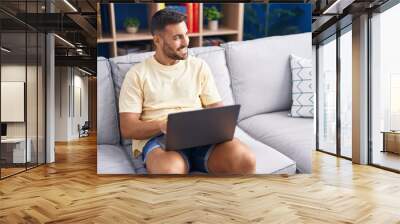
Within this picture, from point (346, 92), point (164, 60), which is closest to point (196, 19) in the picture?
point (164, 60)

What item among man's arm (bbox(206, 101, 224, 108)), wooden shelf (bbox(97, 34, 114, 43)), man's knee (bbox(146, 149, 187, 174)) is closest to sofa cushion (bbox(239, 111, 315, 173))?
man's arm (bbox(206, 101, 224, 108))

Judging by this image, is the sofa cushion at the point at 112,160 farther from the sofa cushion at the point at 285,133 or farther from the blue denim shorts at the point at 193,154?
the sofa cushion at the point at 285,133

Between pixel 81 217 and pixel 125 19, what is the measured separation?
10.2 feet

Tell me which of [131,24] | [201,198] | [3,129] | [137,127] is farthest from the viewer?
[3,129]

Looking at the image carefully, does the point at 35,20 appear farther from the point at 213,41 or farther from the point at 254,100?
the point at 254,100

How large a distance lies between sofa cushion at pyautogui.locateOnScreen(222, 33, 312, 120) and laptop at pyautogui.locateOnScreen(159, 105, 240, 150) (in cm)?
46

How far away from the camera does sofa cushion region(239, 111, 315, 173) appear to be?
5980 millimetres

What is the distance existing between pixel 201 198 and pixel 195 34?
2432mm

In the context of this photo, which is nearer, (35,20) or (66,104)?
(35,20)

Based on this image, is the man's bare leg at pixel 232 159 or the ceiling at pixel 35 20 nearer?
the man's bare leg at pixel 232 159

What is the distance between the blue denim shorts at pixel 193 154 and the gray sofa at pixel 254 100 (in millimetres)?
311

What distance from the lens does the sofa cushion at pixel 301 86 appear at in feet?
20.1

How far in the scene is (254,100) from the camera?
6102 millimetres

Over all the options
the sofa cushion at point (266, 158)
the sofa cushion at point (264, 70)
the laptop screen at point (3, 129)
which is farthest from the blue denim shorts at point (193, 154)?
the laptop screen at point (3, 129)
